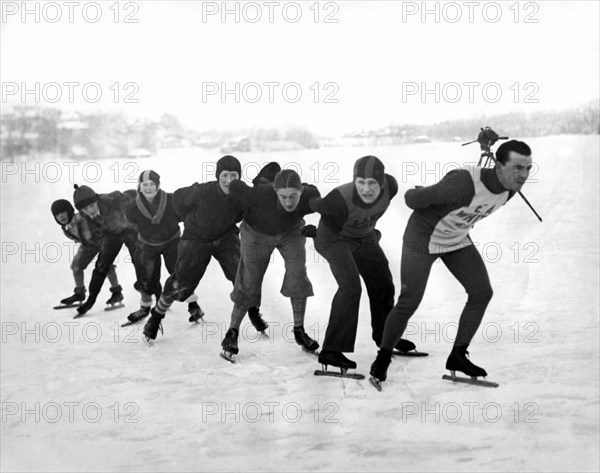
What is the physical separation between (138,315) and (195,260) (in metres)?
1.35

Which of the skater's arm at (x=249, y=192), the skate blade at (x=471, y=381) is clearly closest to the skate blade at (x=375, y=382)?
the skate blade at (x=471, y=381)

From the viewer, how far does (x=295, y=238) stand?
5.86 m

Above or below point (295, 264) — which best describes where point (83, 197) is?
above

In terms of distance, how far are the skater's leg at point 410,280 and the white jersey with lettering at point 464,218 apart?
0.09 m

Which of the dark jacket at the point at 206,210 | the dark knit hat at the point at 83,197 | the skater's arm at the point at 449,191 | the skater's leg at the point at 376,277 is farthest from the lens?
the dark knit hat at the point at 83,197

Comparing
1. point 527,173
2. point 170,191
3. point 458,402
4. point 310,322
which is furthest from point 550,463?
point 170,191

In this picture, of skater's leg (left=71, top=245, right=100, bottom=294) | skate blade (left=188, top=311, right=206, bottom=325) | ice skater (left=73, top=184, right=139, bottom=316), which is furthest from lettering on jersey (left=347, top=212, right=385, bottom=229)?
skater's leg (left=71, top=245, right=100, bottom=294)

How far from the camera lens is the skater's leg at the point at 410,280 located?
5.06 metres

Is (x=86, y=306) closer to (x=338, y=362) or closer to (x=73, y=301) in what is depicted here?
(x=73, y=301)

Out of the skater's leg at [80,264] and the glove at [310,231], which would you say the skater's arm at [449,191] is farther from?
the skater's leg at [80,264]

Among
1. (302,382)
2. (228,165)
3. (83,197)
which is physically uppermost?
(228,165)

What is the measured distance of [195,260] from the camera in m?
6.38

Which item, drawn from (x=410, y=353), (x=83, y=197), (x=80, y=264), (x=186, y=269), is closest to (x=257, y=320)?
(x=186, y=269)

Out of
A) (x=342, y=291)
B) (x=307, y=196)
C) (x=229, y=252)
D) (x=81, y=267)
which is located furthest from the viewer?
(x=81, y=267)
